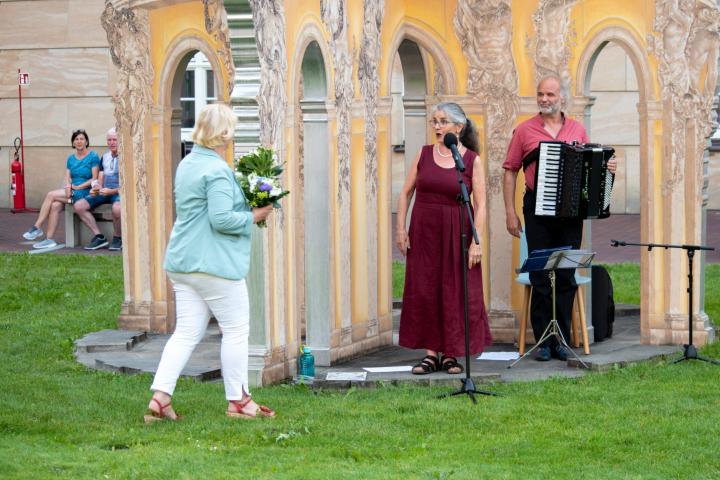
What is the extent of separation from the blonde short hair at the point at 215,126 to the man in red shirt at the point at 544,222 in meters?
3.28

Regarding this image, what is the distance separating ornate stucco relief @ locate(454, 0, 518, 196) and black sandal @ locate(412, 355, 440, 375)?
2.08 m

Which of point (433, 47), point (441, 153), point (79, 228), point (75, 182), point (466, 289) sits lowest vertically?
point (79, 228)

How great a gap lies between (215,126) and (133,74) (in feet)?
14.4

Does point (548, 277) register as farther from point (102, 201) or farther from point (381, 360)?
point (102, 201)

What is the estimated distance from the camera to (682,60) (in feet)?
Result: 40.7

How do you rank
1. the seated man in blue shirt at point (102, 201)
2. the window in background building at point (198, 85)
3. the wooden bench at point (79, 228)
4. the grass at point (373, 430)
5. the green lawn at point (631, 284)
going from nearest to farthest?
the grass at point (373, 430)
the green lawn at point (631, 284)
the seated man in blue shirt at point (102, 201)
the wooden bench at point (79, 228)
the window in background building at point (198, 85)

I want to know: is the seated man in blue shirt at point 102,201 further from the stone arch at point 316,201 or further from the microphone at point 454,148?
the microphone at point 454,148

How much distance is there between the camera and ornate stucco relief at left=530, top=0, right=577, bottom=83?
41.6 ft

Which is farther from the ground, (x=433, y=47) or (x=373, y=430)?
(x=433, y=47)

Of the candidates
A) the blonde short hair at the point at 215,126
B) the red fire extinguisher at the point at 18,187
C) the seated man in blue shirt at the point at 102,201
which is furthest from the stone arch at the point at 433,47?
the red fire extinguisher at the point at 18,187

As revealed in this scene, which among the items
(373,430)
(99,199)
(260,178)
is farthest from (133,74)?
(99,199)

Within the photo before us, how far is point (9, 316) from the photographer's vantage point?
14.9m

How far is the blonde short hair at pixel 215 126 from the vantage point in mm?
9180

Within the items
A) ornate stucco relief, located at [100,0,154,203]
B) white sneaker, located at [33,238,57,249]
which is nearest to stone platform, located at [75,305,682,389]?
ornate stucco relief, located at [100,0,154,203]
